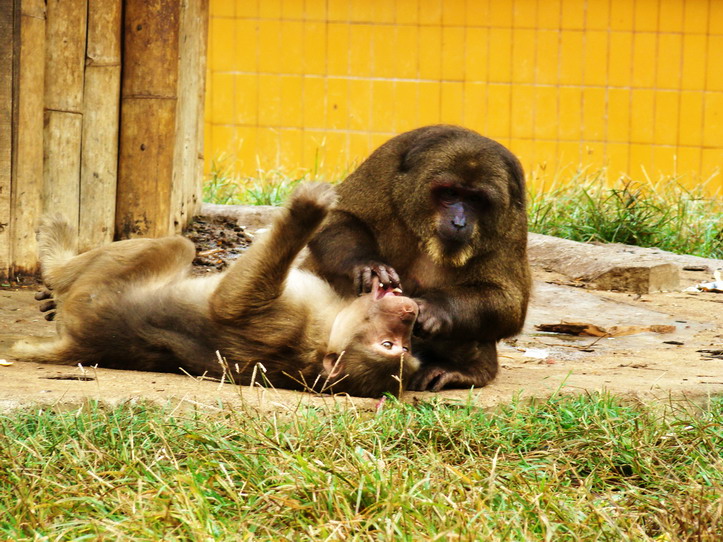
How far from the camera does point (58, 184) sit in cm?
688

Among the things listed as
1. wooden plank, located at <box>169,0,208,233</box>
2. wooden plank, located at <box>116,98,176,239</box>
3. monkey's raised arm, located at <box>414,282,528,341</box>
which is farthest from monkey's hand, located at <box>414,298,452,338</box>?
wooden plank, located at <box>169,0,208,233</box>

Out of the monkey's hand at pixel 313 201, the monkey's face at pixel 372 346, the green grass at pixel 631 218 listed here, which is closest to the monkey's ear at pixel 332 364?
the monkey's face at pixel 372 346

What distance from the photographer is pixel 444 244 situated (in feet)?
16.3

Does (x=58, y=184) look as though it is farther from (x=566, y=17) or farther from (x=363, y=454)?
(x=566, y=17)

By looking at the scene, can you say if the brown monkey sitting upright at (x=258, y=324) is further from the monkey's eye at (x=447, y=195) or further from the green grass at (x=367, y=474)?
the monkey's eye at (x=447, y=195)

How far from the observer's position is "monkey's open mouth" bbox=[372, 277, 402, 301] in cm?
475

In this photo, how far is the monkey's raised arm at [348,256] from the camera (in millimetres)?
4898

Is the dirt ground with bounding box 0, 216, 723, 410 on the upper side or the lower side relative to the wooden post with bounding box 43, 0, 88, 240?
lower

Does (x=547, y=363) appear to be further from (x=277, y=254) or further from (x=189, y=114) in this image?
(x=189, y=114)

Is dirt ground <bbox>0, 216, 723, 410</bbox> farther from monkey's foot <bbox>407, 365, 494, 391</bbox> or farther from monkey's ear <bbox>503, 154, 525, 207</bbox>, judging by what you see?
monkey's ear <bbox>503, 154, 525, 207</bbox>

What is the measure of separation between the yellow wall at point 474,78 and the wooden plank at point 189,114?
4.44 m

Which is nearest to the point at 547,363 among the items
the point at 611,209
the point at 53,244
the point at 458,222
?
the point at 458,222

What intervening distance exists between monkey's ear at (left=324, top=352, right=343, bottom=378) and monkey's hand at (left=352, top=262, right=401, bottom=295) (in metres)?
0.42

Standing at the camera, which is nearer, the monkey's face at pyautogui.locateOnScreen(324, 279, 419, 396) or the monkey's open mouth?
the monkey's face at pyautogui.locateOnScreen(324, 279, 419, 396)
